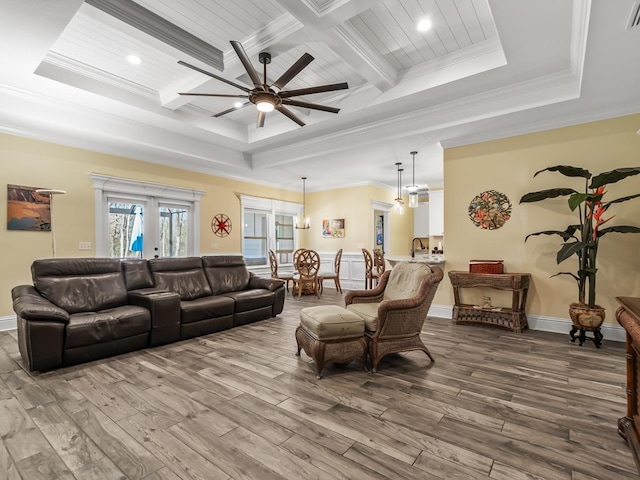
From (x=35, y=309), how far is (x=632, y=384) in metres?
4.51

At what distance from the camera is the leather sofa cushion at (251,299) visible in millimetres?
4449

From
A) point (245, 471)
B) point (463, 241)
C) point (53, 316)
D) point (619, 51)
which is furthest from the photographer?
point (463, 241)

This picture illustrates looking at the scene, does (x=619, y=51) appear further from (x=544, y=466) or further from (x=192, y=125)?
(x=192, y=125)

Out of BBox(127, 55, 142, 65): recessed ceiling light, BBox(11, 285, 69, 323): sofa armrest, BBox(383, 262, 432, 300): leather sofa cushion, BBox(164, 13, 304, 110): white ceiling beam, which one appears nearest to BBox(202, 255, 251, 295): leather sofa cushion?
BBox(11, 285, 69, 323): sofa armrest

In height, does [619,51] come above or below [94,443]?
above

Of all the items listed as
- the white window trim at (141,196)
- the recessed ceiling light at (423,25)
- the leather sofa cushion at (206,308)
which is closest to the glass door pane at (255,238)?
the white window trim at (141,196)

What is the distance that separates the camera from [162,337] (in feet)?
11.7

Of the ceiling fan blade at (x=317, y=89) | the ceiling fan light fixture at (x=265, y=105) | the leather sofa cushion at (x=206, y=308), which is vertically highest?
the ceiling fan blade at (x=317, y=89)

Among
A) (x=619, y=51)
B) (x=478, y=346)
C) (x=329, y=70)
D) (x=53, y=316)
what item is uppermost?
(x=329, y=70)

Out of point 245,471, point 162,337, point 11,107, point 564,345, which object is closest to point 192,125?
point 11,107

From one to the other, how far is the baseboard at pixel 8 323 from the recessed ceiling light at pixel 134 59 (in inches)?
147

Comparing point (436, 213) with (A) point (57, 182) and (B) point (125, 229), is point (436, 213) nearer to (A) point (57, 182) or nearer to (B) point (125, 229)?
(B) point (125, 229)

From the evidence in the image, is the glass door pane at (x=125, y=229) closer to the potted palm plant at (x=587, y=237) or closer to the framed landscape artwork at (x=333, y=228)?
the framed landscape artwork at (x=333, y=228)

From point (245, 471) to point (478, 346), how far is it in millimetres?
2895
